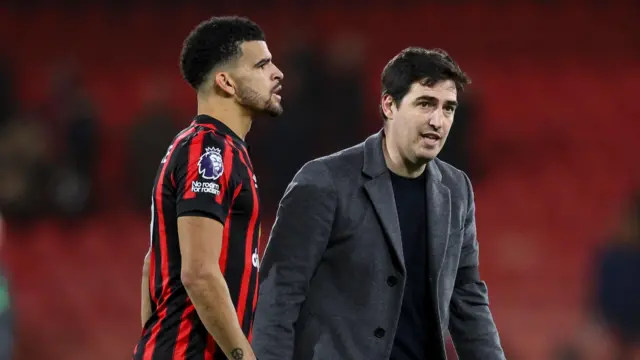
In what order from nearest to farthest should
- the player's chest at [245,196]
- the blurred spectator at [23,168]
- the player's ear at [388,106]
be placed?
the player's chest at [245,196], the player's ear at [388,106], the blurred spectator at [23,168]

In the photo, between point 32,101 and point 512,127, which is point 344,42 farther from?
point 32,101

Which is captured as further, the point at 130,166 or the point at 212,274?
the point at 130,166

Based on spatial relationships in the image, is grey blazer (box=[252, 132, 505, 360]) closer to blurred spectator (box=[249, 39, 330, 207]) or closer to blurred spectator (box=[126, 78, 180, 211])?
blurred spectator (box=[249, 39, 330, 207])

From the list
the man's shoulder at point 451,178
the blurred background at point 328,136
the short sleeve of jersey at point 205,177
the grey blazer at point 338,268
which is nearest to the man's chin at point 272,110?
the short sleeve of jersey at point 205,177

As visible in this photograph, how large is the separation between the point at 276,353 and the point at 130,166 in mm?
Result: 7651

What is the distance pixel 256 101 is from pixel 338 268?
26.6 inches

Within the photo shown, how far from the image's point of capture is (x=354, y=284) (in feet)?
11.8

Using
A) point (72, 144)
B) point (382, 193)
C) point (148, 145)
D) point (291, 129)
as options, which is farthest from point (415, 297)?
point (72, 144)

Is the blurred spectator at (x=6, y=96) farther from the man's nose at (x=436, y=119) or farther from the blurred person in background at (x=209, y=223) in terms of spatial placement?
the blurred person in background at (x=209, y=223)

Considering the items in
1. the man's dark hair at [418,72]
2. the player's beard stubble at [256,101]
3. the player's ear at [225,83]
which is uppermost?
the man's dark hair at [418,72]

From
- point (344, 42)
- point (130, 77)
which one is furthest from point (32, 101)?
point (344, 42)

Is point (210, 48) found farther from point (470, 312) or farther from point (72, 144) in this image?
point (72, 144)

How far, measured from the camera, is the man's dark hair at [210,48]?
3182mm

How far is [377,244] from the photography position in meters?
3.62
